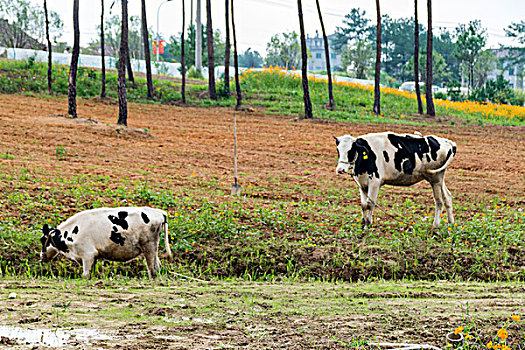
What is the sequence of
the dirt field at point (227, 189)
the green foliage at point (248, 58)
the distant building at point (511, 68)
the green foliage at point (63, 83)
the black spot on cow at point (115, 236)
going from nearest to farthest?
1. the dirt field at point (227, 189)
2. the black spot on cow at point (115, 236)
3. the green foliage at point (63, 83)
4. the distant building at point (511, 68)
5. the green foliage at point (248, 58)

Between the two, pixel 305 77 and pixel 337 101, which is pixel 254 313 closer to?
pixel 305 77

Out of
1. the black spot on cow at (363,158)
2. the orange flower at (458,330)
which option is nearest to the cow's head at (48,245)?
the black spot on cow at (363,158)

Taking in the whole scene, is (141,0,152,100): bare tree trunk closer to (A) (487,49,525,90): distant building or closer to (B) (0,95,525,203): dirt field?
(B) (0,95,525,203): dirt field

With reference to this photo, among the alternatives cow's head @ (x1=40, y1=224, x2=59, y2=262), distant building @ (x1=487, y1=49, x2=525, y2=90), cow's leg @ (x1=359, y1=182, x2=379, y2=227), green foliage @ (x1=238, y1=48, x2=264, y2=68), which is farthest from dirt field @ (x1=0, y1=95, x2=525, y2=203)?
green foliage @ (x1=238, y1=48, x2=264, y2=68)

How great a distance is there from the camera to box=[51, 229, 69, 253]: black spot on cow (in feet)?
30.6

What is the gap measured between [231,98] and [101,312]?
114ft

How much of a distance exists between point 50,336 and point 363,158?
817 centimetres

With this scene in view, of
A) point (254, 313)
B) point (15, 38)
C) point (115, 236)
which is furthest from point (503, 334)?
point (15, 38)

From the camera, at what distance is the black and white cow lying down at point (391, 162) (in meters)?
12.5

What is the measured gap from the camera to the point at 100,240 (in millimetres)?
9219

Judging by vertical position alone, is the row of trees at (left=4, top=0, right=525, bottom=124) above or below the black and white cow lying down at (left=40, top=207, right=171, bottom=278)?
above

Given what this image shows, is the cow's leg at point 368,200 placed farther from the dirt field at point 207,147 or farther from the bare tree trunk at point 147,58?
the bare tree trunk at point 147,58

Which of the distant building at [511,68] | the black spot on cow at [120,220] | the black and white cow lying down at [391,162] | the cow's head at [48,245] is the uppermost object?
the distant building at [511,68]

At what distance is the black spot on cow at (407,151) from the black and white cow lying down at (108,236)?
5535 mm
